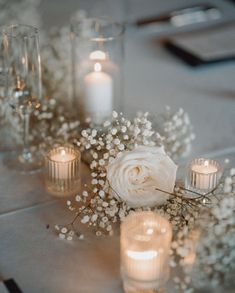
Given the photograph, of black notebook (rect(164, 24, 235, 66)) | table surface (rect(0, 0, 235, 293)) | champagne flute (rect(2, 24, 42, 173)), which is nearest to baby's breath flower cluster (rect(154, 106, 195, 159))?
table surface (rect(0, 0, 235, 293))

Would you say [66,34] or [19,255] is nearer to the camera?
[19,255]

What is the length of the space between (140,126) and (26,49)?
349 millimetres

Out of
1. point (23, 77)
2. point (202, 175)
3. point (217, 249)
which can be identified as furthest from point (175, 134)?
point (217, 249)

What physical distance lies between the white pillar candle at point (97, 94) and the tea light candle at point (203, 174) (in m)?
0.54

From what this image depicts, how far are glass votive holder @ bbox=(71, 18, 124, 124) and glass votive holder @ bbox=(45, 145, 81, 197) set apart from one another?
36 cm

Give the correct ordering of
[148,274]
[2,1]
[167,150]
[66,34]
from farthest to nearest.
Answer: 1. [2,1]
2. [66,34]
3. [167,150]
4. [148,274]

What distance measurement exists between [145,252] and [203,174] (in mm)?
325

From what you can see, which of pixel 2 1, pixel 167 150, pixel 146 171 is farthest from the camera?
pixel 2 1

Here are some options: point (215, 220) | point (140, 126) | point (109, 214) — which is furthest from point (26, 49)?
point (215, 220)

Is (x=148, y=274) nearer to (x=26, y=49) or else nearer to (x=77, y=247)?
(x=77, y=247)

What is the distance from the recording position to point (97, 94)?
6.40ft

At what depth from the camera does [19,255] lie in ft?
4.40

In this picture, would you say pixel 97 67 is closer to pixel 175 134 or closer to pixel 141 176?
pixel 175 134

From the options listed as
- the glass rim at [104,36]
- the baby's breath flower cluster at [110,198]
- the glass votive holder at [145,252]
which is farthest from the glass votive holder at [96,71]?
the glass votive holder at [145,252]
